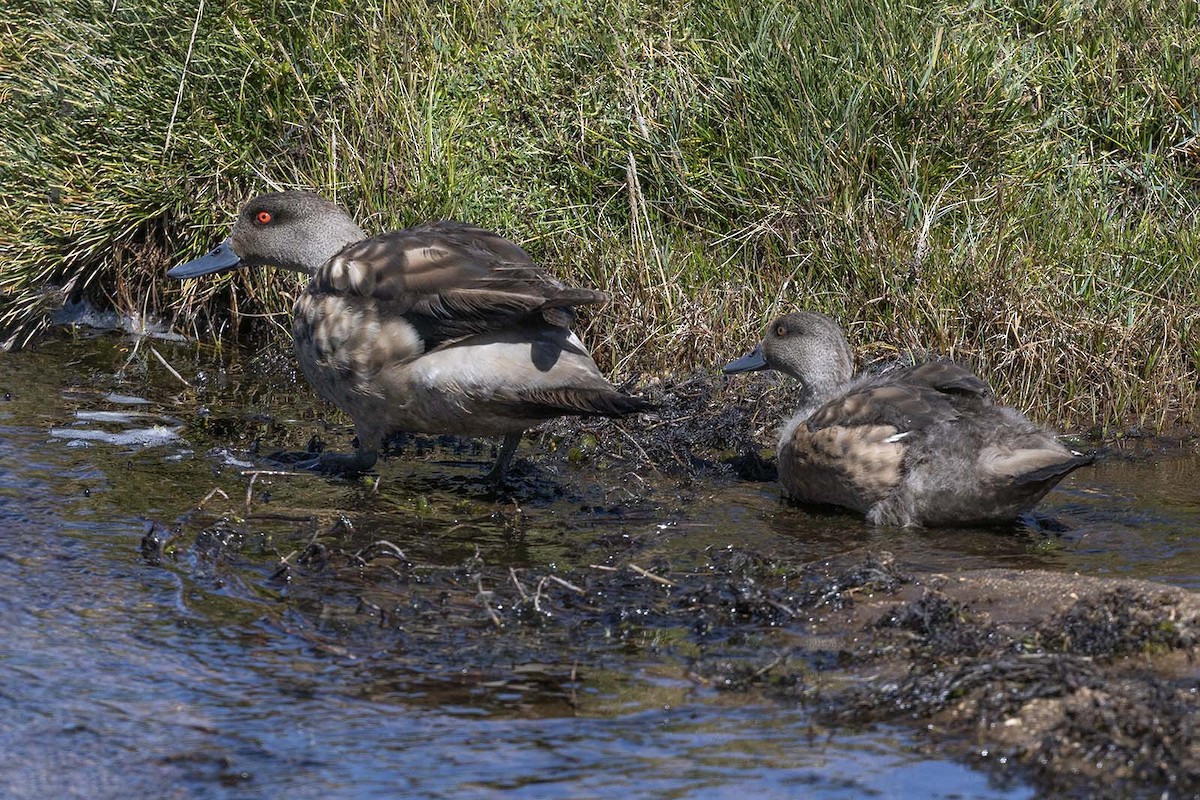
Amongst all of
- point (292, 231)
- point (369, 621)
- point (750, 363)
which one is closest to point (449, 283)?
point (292, 231)

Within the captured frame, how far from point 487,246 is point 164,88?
3.14m

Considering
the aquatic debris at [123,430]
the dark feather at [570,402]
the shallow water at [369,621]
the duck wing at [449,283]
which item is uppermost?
the duck wing at [449,283]

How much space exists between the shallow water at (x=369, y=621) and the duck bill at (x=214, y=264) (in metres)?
0.72

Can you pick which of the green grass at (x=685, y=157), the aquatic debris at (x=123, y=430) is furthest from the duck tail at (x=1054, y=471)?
the aquatic debris at (x=123, y=430)

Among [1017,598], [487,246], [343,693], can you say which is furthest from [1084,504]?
[343,693]

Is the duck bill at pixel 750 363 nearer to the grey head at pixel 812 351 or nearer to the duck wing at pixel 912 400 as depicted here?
the grey head at pixel 812 351

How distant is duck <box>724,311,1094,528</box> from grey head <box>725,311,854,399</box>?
32 centimetres

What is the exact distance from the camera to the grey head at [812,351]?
7.32 metres

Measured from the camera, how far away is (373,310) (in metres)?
6.63

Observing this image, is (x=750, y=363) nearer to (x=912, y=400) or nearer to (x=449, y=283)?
(x=912, y=400)

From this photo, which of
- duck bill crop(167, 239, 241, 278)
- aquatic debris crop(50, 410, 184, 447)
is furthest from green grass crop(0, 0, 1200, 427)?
aquatic debris crop(50, 410, 184, 447)

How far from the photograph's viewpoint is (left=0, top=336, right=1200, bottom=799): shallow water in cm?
393

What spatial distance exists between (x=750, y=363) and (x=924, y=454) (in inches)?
56.3

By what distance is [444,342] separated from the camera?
6.50 metres
